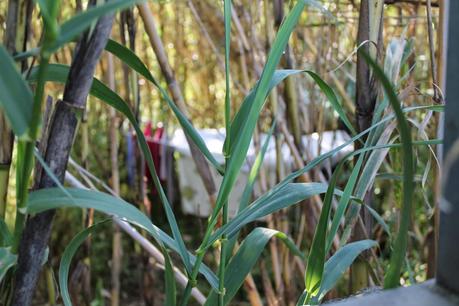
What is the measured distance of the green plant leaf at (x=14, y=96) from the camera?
16.1 inches

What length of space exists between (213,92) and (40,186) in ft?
6.41

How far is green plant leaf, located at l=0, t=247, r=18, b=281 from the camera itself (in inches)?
19.3

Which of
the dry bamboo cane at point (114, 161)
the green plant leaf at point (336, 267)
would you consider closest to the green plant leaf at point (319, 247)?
the green plant leaf at point (336, 267)

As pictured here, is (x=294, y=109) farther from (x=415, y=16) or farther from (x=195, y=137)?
(x=195, y=137)

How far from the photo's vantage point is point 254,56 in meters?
1.37

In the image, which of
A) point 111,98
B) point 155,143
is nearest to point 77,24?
point 111,98

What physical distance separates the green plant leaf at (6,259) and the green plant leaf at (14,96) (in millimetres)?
119

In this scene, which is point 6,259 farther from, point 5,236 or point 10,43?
point 10,43

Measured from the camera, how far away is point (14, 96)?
42cm

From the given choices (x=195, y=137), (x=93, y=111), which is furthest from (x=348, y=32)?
(x=195, y=137)

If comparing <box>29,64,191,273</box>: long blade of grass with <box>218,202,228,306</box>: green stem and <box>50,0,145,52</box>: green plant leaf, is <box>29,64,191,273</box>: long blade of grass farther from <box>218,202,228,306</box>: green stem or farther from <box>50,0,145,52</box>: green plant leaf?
<box>50,0,145,52</box>: green plant leaf

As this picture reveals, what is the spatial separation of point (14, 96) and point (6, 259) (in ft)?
0.46

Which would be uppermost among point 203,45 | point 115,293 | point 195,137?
point 203,45

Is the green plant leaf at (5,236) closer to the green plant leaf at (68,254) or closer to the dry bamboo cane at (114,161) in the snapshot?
the green plant leaf at (68,254)
